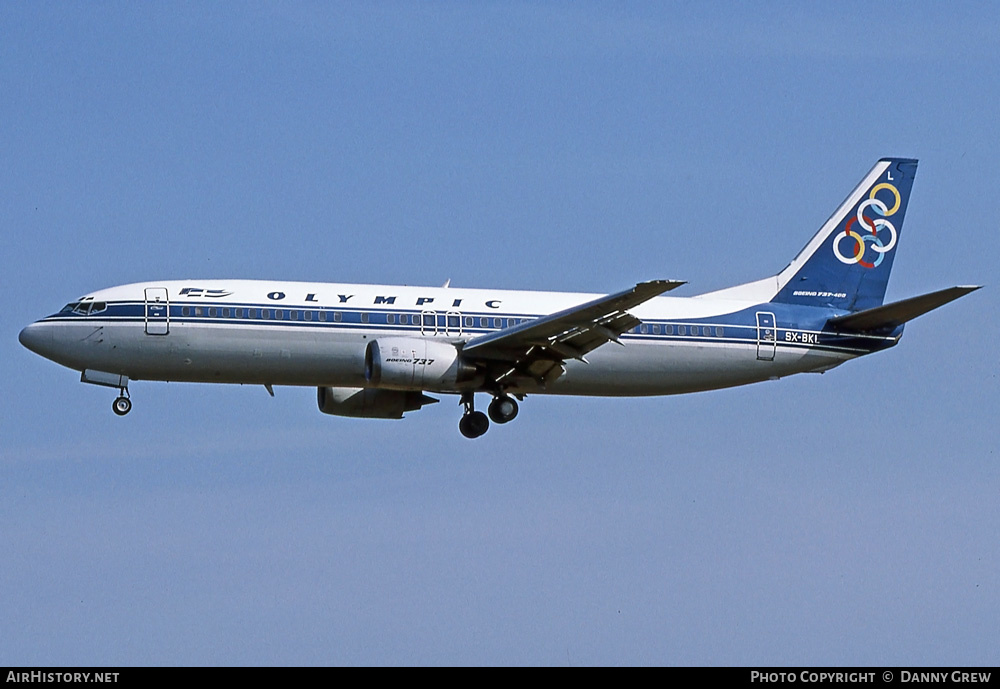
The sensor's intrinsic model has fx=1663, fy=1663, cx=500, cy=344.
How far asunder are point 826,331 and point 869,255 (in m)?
4.91

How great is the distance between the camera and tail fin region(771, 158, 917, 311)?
57.7 meters

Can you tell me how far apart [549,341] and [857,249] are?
14.4 m

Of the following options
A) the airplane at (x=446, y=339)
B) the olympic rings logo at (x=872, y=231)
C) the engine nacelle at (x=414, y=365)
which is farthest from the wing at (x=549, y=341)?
the olympic rings logo at (x=872, y=231)

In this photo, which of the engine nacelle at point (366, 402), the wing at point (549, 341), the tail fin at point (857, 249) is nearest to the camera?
the wing at point (549, 341)

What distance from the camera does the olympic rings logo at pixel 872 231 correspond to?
58.8 meters

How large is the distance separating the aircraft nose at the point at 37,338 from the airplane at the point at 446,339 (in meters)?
0.05

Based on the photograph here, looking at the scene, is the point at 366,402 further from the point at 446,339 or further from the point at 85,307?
the point at 85,307

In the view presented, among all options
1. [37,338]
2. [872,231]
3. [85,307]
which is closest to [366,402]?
[85,307]

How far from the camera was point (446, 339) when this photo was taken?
51.8 meters

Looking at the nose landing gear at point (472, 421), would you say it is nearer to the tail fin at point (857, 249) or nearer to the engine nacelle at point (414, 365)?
the engine nacelle at point (414, 365)

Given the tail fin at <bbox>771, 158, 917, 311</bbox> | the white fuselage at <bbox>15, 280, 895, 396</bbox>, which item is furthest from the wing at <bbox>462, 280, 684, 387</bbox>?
the tail fin at <bbox>771, 158, 917, 311</bbox>

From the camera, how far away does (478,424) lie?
53.8 meters

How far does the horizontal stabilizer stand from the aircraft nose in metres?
25.4
